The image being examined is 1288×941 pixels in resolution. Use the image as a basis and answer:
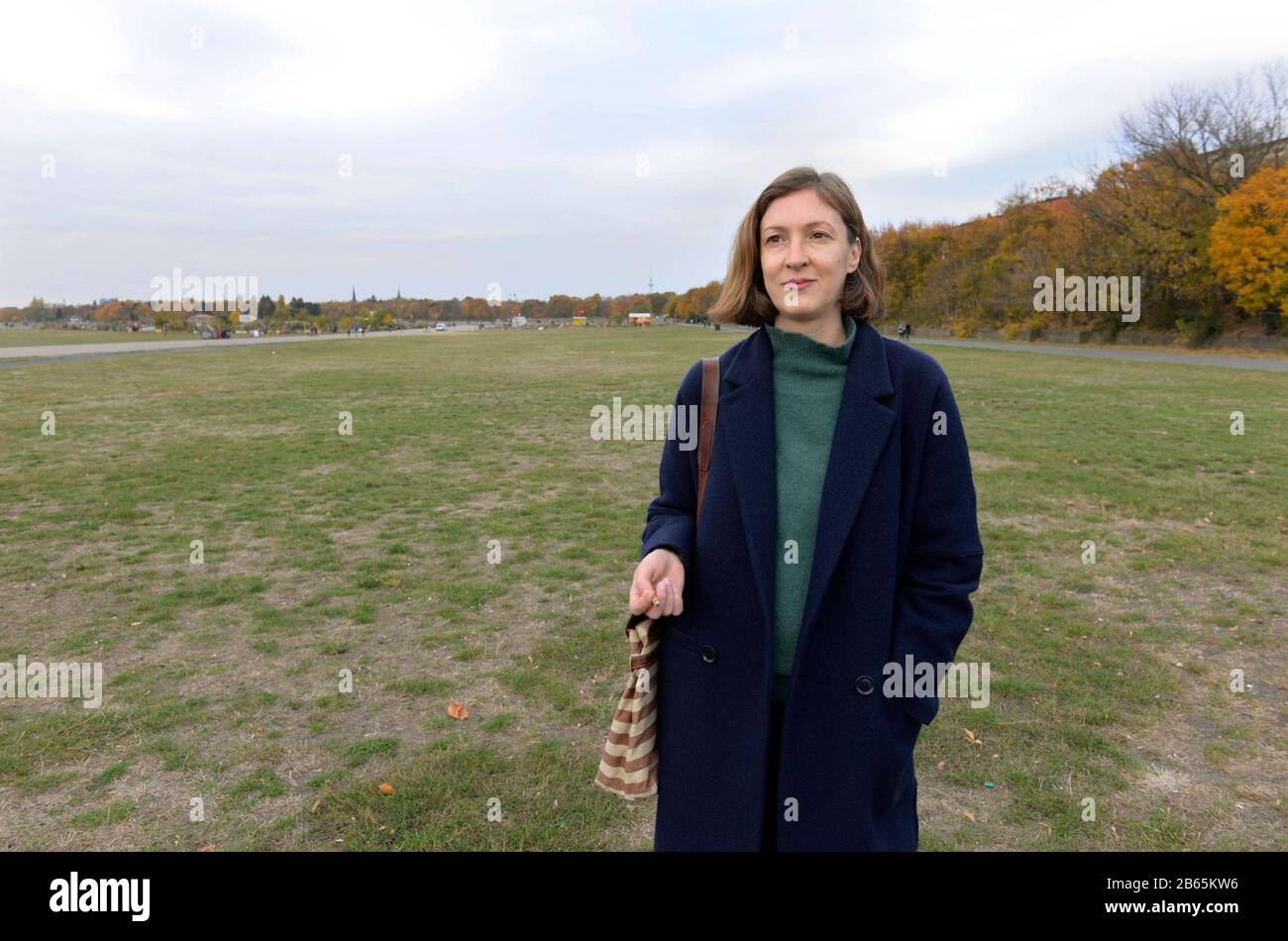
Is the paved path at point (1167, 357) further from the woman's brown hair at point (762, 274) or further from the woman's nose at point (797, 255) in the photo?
the woman's nose at point (797, 255)

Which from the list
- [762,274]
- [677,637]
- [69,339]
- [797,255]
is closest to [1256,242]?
[762,274]

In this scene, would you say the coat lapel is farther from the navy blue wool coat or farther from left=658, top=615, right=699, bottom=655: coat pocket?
left=658, top=615, right=699, bottom=655: coat pocket

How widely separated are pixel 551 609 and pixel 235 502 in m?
5.70

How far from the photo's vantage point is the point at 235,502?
993cm

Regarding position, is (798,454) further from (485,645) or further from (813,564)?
(485,645)

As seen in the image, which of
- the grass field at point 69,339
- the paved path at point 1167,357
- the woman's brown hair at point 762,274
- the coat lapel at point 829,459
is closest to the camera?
the coat lapel at point 829,459

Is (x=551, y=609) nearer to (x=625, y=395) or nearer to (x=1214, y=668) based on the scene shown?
(x=1214, y=668)

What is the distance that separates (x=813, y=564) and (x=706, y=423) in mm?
499

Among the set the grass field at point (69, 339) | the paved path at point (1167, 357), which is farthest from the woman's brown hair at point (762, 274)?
the grass field at point (69, 339)

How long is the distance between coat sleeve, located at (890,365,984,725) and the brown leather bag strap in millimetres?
569

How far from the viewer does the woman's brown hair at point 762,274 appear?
6.89ft
